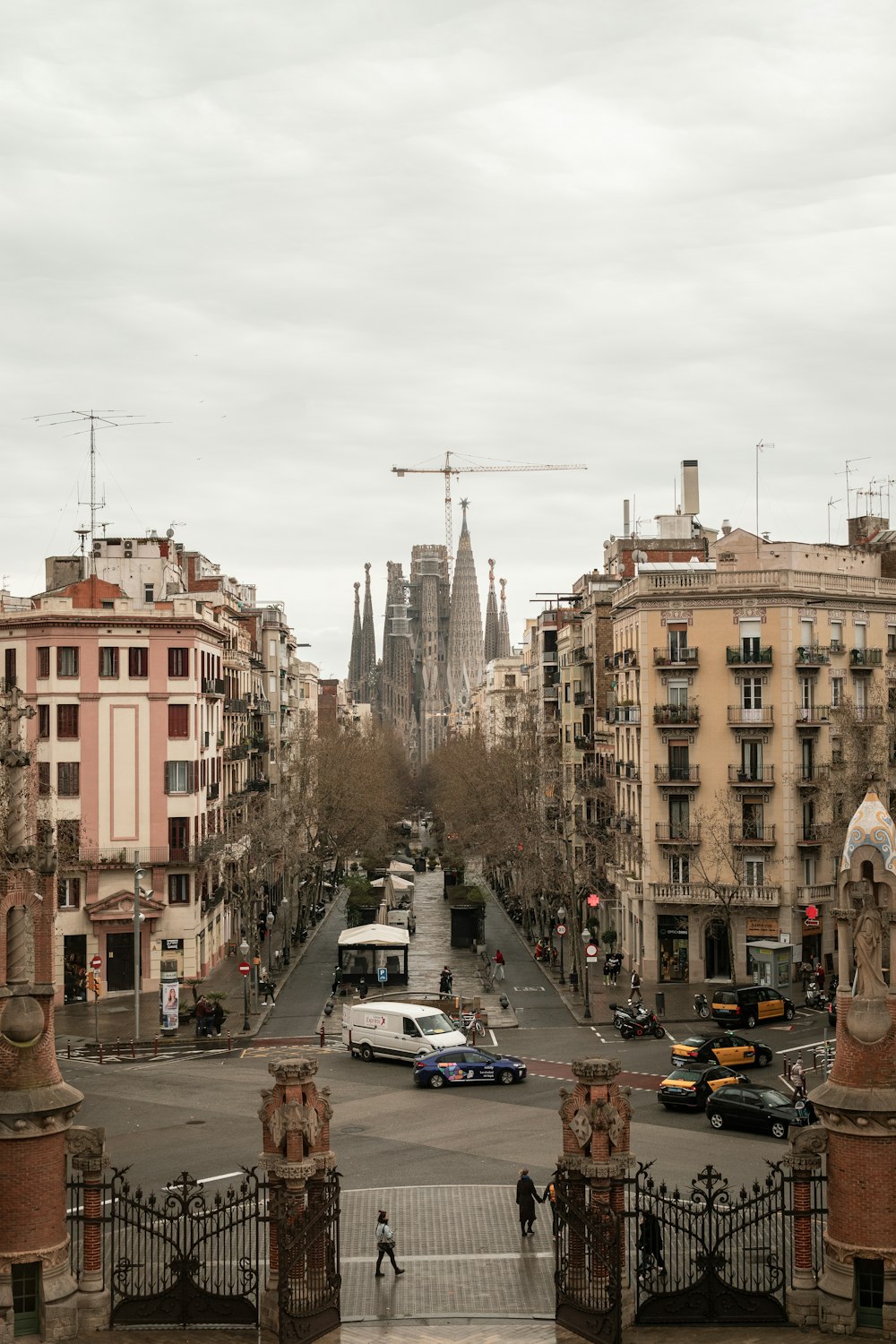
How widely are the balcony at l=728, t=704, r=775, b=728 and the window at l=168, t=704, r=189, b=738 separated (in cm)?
2367

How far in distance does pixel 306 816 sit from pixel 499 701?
7378 cm

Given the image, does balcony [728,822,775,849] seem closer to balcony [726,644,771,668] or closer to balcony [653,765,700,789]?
balcony [653,765,700,789]

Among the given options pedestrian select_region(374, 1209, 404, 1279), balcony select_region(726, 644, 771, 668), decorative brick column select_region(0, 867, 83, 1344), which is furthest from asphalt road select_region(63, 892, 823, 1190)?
balcony select_region(726, 644, 771, 668)

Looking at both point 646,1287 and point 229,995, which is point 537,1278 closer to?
point 646,1287

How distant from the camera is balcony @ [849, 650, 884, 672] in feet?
226

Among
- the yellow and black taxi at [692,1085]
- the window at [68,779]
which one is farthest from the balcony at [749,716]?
the window at [68,779]

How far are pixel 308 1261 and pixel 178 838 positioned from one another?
1759 inches

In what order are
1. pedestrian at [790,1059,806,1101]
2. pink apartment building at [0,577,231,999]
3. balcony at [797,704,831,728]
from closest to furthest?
pedestrian at [790,1059,806,1101] → pink apartment building at [0,577,231,999] → balcony at [797,704,831,728]

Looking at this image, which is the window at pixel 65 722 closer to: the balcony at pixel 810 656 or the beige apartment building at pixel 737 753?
the beige apartment building at pixel 737 753

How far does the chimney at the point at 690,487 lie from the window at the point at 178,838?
39.0 metres

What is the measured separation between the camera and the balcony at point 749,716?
218 ft

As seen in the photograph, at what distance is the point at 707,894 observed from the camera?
66.5 m

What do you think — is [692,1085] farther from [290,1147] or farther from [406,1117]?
[290,1147]

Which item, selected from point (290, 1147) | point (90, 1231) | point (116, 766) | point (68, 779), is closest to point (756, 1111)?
point (290, 1147)
